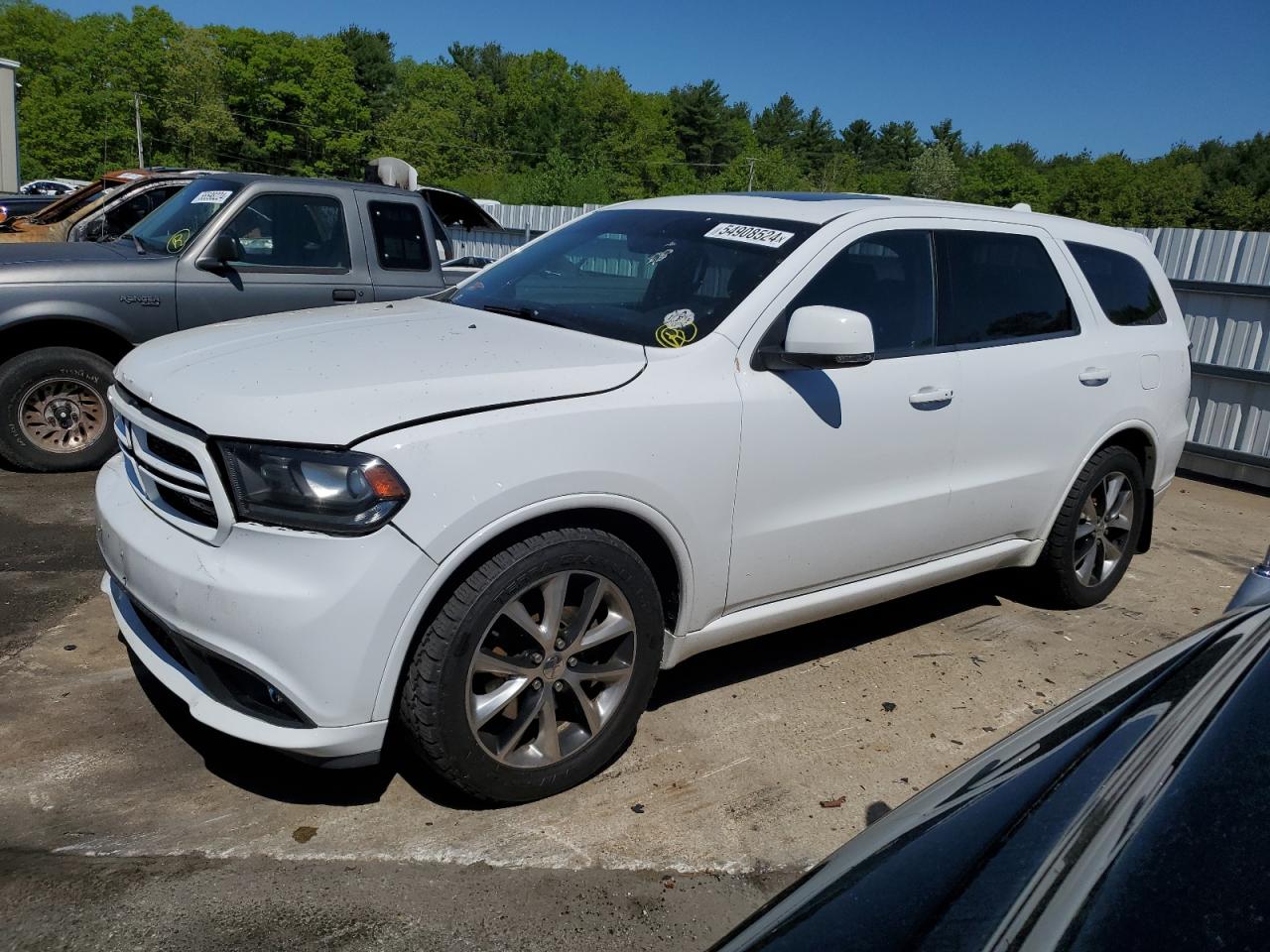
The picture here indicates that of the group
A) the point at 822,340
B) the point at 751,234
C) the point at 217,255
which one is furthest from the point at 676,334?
the point at 217,255

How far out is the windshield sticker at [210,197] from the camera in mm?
6758

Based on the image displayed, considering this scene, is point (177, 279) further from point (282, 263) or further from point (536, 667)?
point (536, 667)

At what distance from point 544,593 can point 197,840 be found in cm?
116

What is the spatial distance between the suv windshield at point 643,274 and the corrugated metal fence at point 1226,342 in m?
5.69

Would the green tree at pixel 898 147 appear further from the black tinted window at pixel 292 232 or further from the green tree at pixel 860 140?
the black tinted window at pixel 292 232

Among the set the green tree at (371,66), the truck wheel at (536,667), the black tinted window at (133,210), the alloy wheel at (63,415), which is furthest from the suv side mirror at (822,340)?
the green tree at (371,66)

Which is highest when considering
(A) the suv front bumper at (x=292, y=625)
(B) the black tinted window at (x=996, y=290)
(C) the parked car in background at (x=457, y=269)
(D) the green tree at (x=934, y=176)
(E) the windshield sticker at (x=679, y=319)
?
(D) the green tree at (x=934, y=176)

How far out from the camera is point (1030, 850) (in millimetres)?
1365

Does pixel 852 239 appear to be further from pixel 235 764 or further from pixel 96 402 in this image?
pixel 96 402

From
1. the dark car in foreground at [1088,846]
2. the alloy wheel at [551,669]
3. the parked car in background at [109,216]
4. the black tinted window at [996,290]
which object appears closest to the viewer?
the dark car in foreground at [1088,846]

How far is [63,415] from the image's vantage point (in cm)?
631

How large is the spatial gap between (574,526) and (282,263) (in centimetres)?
458

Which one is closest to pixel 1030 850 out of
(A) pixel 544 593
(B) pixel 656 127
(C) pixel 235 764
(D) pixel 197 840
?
(A) pixel 544 593

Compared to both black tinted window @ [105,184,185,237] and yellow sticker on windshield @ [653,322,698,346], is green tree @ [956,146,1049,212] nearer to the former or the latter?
black tinted window @ [105,184,185,237]
